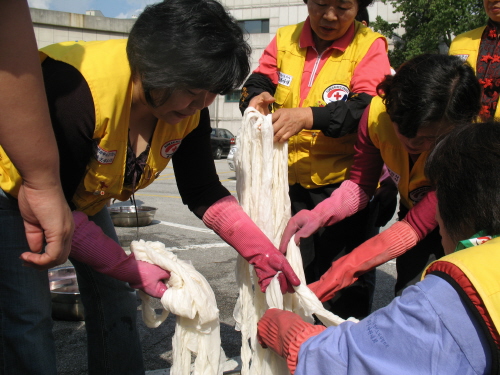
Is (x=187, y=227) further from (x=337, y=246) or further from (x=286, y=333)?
(x=286, y=333)

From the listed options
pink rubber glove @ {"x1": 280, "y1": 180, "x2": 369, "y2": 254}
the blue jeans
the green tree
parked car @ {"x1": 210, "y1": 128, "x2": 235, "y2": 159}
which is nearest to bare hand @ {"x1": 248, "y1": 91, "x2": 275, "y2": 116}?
pink rubber glove @ {"x1": 280, "y1": 180, "x2": 369, "y2": 254}

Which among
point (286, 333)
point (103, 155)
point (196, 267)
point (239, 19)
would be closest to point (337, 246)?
point (286, 333)

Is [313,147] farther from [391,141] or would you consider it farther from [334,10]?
[334,10]

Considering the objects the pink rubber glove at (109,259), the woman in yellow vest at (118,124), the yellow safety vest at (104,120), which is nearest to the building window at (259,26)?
the woman in yellow vest at (118,124)

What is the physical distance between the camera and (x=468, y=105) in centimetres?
199

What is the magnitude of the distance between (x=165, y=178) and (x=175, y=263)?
39.6 ft

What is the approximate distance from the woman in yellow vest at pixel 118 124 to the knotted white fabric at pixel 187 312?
0.06m

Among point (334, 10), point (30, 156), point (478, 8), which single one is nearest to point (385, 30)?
point (478, 8)

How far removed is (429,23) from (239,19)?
10671 millimetres

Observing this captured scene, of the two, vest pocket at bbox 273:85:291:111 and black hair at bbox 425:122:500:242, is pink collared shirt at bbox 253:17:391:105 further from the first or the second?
black hair at bbox 425:122:500:242

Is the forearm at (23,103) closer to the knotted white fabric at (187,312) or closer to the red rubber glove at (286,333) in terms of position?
the knotted white fabric at (187,312)

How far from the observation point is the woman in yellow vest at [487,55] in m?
2.36

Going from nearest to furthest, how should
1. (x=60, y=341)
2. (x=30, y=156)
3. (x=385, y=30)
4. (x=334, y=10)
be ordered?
1. (x=30, y=156)
2. (x=334, y=10)
3. (x=60, y=341)
4. (x=385, y=30)

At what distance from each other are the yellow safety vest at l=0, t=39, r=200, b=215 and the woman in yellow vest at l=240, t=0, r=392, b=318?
80 centimetres
